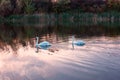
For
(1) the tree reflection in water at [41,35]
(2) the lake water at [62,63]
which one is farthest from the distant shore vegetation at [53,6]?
(2) the lake water at [62,63]

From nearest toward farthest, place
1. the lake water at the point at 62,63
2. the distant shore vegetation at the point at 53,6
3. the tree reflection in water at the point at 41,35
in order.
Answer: the lake water at the point at 62,63 < the tree reflection in water at the point at 41,35 < the distant shore vegetation at the point at 53,6

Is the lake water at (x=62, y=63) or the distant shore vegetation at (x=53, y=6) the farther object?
the distant shore vegetation at (x=53, y=6)

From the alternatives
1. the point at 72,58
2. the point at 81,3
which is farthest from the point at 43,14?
the point at 72,58

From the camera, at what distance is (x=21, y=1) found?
6662cm

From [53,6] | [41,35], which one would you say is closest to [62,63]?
[41,35]

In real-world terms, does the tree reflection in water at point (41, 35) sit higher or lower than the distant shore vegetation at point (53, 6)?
lower

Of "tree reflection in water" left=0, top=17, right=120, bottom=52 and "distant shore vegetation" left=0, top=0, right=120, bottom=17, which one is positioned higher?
"distant shore vegetation" left=0, top=0, right=120, bottom=17

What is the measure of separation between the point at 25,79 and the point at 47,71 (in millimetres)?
1862

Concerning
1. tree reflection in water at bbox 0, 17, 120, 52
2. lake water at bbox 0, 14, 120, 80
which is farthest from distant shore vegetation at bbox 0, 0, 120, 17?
lake water at bbox 0, 14, 120, 80

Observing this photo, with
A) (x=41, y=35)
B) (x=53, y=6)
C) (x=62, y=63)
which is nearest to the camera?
(x=62, y=63)

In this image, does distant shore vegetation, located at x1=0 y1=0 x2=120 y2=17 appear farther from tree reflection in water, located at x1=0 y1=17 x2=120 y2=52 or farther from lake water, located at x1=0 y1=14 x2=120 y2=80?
lake water, located at x1=0 y1=14 x2=120 y2=80

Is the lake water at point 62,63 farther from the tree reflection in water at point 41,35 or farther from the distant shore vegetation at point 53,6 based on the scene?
the distant shore vegetation at point 53,6

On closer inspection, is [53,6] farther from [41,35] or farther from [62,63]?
[62,63]

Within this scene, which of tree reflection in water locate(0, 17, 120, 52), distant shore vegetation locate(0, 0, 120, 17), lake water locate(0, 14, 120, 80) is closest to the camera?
lake water locate(0, 14, 120, 80)
